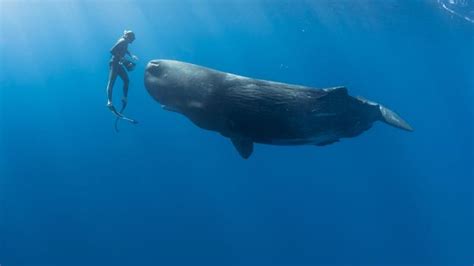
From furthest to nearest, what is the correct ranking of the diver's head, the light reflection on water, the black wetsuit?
the light reflection on water, the diver's head, the black wetsuit

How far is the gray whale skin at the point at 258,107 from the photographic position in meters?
6.59

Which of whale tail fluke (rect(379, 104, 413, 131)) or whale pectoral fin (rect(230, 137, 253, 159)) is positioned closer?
whale tail fluke (rect(379, 104, 413, 131))

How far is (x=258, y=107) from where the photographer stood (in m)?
6.59

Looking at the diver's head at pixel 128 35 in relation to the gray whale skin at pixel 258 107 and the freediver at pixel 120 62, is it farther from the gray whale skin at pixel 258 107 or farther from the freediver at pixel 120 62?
the gray whale skin at pixel 258 107

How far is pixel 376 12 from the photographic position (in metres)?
35.6

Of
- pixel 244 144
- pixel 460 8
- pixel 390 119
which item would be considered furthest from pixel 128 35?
pixel 460 8

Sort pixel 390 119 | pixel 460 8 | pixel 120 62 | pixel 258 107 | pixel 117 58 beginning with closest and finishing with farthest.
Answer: pixel 258 107
pixel 390 119
pixel 117 58
pixel 120 62
pixel 460 8

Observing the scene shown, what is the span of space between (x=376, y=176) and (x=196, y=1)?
846 inches

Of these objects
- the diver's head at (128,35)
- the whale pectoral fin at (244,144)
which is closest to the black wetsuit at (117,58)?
the diver's head at (128,35)

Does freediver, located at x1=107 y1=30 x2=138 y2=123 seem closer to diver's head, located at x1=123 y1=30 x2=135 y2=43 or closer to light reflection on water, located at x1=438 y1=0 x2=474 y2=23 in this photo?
diver's head, located at x1=123 y1=30 x2=135 y2=43

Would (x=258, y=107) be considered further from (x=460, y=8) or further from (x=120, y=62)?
(x=460, y=8)

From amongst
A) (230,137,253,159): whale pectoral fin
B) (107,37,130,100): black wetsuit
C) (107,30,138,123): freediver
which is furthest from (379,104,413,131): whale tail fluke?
(107,37,130,100): black wetsuit

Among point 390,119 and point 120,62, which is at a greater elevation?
point 120,62

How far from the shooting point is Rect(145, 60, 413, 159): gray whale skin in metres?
6.59
